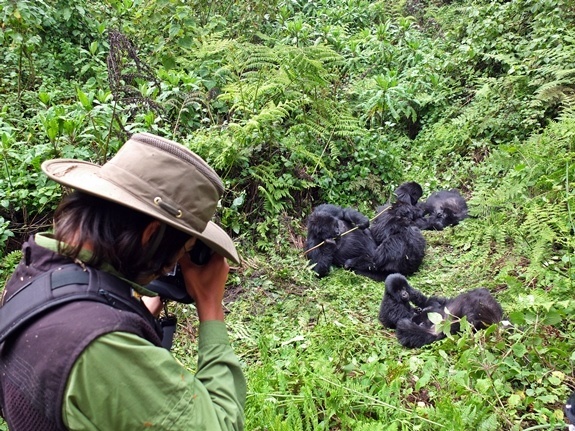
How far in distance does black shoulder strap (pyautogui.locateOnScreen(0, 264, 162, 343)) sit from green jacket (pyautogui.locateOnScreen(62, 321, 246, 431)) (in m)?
0.14

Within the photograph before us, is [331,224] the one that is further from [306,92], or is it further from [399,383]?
[399,383]

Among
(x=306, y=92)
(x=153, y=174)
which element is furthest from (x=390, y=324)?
(x=306, y=92)

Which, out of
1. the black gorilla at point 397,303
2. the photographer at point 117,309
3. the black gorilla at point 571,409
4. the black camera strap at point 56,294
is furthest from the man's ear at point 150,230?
the black gorilla at point 397,303

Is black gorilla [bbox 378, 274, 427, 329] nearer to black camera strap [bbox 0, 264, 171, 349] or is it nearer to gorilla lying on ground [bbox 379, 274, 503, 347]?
gorilla lying on ground [bbox 379, 274, 503, 347]

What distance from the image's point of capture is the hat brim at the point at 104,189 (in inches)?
58.7

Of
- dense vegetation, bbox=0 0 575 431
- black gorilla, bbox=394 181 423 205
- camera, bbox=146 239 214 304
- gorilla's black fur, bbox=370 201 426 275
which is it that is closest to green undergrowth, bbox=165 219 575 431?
dense vegetation, bbox=0 0 575 431

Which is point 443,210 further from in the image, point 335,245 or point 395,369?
point 395,369

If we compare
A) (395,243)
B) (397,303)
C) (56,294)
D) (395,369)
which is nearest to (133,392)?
(56,294)

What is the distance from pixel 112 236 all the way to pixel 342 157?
4.53m

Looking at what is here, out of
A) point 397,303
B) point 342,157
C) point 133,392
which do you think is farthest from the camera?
point 342,157

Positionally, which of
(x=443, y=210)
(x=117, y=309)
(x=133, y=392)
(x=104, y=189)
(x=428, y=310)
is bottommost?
(x=428, y=310)

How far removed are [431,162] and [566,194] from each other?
2.72m

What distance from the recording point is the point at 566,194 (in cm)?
379

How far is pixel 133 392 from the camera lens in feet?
4.44
